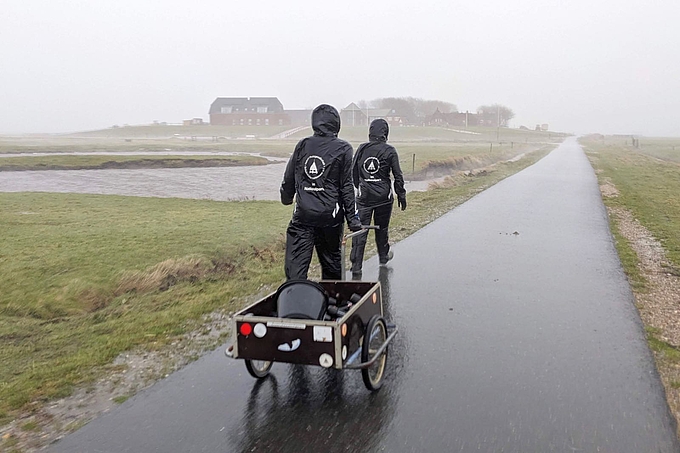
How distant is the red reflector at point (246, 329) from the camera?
13.5ft

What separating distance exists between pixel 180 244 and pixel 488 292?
586 cm

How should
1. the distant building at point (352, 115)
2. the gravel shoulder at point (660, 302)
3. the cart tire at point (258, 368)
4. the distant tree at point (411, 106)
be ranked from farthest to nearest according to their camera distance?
1. the distant tree at point (411, 106)
2. the distant building at point (352, 115)
3. the gravel shoulder at point (660, 302)
4. the cart tire at point (258, 368)

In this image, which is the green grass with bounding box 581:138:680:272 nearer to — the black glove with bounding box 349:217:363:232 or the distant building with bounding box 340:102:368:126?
the black glove with bounding box 349:217:363:232

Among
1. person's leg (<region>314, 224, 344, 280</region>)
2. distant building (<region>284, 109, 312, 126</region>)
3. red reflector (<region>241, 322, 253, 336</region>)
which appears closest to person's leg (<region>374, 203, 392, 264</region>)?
person's leg (<region>314, 224, 344, 280</region>)

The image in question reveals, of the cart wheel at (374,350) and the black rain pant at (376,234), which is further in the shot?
the black rain pant at (376,234)

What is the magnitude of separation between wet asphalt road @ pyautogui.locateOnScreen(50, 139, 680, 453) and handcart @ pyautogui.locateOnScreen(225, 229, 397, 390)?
0.30 meters

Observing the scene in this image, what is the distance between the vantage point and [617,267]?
8.58 metres

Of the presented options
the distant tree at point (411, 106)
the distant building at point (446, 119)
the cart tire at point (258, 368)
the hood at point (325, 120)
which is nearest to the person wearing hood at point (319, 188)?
the hood at point (325, 120)

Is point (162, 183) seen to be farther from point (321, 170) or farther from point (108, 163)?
point (321, 170)

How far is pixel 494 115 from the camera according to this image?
172 m

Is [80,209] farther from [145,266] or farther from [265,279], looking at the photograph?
[265,279]

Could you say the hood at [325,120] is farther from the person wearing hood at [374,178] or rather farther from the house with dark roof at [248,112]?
the house with dark roof at [248,112]

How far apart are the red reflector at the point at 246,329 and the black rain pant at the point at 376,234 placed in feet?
13.3

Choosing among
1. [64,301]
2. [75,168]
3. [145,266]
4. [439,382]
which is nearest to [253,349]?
[439,382]
